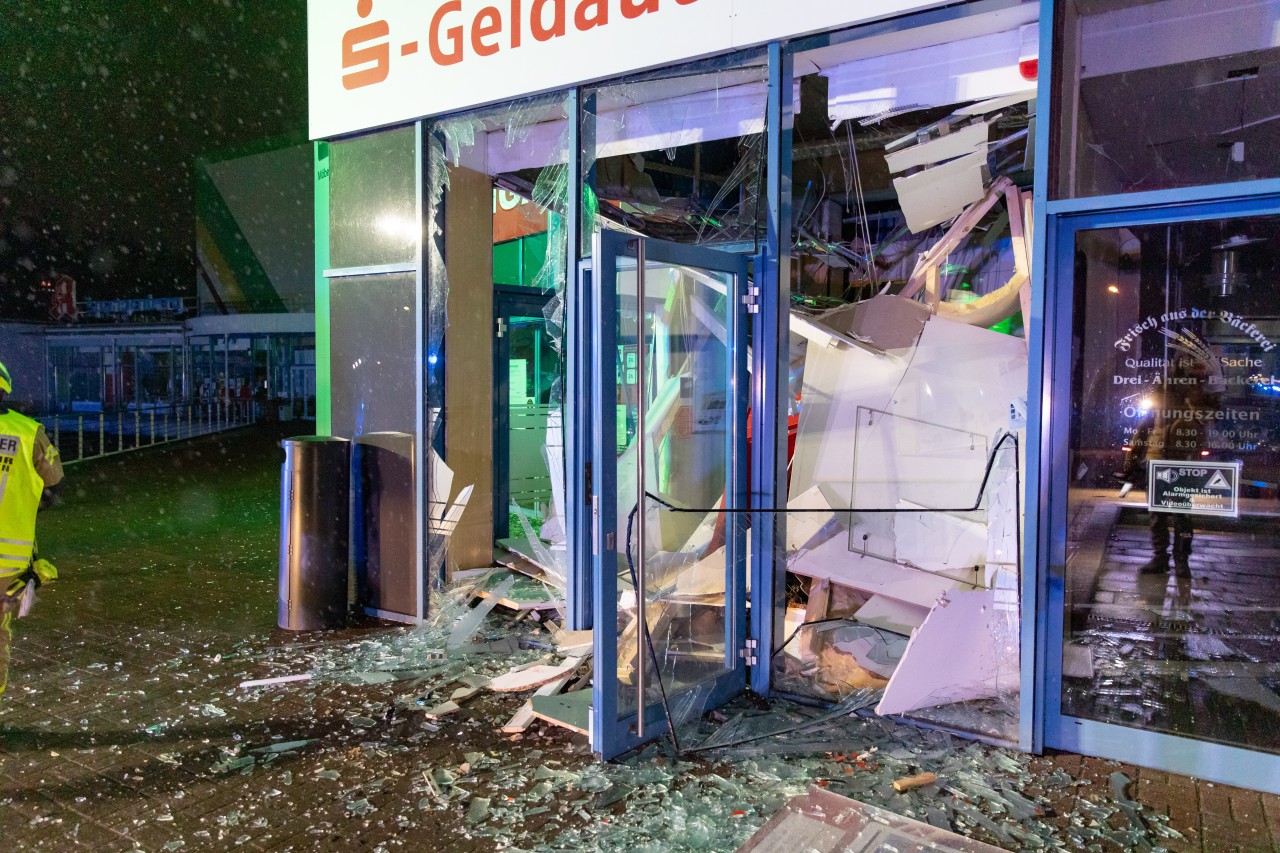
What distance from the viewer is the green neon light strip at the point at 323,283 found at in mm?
6258

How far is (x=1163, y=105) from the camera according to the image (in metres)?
4.09

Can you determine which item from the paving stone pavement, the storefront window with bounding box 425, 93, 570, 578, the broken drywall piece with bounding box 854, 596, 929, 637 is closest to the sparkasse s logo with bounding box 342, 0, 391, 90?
the storefront window with bounding box 425, 93, 570, 578

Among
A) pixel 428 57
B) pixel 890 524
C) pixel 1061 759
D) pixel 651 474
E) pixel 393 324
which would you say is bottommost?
pixel 1061 759

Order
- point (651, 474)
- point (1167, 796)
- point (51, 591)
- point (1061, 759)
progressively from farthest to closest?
point (51, 591) → point (651, 474) → point (1061, 759) → point (1167, 796)

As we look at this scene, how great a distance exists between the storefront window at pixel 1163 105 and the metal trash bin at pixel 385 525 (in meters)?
4.25

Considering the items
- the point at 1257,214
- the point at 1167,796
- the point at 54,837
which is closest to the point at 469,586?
the point at 54,837

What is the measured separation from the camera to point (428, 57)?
18.2 ft

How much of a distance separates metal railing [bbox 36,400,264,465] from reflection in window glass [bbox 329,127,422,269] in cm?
1803

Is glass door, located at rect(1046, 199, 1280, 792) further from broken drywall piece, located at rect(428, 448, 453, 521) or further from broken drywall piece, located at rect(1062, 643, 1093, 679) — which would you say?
broken drywall piece, located at rect(428, 448, 453, 521)

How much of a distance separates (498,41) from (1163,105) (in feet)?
11.9

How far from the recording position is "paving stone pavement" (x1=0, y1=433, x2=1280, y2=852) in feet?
10.2

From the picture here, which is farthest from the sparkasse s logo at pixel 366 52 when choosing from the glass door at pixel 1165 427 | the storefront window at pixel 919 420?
the glass door at pixel 1165 427

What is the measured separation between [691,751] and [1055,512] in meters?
1.91

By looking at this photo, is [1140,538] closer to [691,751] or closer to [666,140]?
[691,751]
